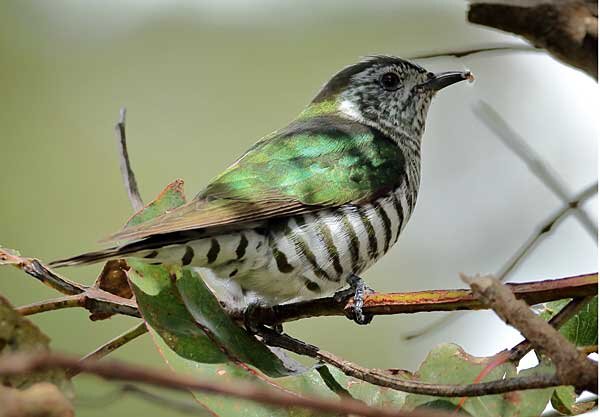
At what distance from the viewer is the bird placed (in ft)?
8.13

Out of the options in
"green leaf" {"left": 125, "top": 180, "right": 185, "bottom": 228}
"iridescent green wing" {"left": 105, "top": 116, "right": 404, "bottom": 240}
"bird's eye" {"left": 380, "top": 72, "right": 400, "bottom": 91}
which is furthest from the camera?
"bird's eye" {"left": 380, "top": 72, "right": 400, "bottom": 91}

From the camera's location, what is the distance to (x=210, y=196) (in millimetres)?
2732

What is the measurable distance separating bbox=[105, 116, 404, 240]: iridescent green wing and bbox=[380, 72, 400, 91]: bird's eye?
1.11 ft

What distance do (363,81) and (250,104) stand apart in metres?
3.88

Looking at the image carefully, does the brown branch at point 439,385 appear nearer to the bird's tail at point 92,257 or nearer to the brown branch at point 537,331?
the brown branch at point 537,331

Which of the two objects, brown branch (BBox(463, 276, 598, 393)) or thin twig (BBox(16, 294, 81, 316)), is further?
thin twig (BBox(16, 294, 81, 316))

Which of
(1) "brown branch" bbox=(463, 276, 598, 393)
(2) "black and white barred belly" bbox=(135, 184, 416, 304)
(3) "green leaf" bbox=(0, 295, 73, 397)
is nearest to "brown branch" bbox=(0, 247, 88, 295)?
(2) "black and white barred belly" bbox=(135, 184, 416, 304)

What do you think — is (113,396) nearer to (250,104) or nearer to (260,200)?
(260,200)

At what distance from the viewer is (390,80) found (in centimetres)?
396

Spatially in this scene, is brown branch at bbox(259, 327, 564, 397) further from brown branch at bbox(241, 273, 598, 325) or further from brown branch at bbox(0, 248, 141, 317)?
brown branch at bbox(0, 248, 141, 317)

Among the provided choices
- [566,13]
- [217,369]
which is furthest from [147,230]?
[566,13]

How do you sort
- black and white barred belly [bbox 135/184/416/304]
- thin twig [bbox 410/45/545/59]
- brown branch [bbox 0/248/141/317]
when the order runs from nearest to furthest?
thin twig [bbox 410/45/545/59]
brown branch [bbox 0/248/141/317]
black and white barred belly [bbox 135/184/416/304]

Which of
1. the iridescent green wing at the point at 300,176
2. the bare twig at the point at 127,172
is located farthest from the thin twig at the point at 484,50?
the bare twig at the point at 127,172

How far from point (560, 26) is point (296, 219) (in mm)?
1727
